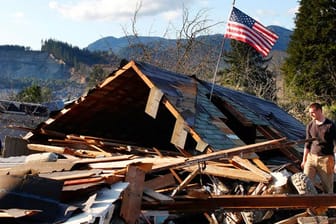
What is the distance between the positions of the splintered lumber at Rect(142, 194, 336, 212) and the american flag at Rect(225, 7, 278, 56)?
4040 mm

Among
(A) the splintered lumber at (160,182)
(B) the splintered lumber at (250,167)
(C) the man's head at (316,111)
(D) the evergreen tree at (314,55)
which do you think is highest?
(D) the evergreen tree at (314,55)

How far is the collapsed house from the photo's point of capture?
6.41 meters

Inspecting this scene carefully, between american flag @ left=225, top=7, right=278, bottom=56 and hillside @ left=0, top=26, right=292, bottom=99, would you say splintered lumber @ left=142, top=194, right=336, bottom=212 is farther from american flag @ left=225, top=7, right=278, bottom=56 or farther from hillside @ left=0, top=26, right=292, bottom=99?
hillside @ left=0, top=26, right=292, bottom=99

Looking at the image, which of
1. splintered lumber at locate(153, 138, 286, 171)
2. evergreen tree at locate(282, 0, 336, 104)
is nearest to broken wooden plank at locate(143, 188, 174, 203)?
splintered lumber at locate(153, 138, 286, 171)

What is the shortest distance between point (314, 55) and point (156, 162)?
90.9 feet


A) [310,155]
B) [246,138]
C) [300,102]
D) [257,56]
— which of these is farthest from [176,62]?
[310,155]

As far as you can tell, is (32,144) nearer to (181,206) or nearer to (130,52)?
(181,206)

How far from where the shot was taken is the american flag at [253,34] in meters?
11.0

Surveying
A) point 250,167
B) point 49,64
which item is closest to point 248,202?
point 250,167

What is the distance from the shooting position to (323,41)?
111 feet

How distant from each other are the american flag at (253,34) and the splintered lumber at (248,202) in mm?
4040

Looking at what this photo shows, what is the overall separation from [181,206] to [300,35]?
96.4 ft

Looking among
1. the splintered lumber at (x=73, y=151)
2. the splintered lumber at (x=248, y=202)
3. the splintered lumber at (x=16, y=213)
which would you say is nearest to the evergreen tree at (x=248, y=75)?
the splintered lumber at (x=73, y=151)

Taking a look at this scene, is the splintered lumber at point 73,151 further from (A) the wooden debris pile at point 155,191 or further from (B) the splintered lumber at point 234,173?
(B) the splintered lumber at point 234,173
